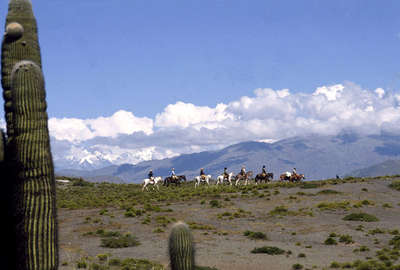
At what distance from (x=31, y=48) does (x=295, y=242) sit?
22875mm

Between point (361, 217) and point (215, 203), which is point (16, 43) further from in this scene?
point (215, 203)

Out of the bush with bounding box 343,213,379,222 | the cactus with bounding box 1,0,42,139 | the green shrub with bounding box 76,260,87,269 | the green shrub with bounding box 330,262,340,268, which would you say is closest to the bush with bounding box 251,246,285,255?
the green shrub with bounding box 330,262,340,268

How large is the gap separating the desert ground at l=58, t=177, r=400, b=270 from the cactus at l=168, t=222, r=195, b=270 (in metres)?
9.80

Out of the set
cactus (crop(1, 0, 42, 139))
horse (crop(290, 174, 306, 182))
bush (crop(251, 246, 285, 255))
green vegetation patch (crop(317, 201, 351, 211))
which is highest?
cactus (crop(1, 0, 42, 139))

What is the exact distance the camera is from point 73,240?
1190 inches

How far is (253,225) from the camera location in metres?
35.4

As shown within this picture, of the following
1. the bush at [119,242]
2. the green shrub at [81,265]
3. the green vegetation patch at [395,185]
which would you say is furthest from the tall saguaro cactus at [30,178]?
the green vegetation patch at [395,185]

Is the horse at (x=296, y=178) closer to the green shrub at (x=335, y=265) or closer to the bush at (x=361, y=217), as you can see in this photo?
the bush at (x=361, y=217)

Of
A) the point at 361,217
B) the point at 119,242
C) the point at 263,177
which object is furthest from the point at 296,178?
the point at 119,242

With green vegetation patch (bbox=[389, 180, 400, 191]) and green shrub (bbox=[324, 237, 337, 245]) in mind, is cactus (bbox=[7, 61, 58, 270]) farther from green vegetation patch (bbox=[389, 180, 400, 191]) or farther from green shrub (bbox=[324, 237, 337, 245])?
green vegetation patch (bbox=[389, 180, 400, 191])

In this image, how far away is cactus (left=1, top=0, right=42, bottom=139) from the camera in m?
10.2

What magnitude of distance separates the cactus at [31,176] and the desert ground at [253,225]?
13.2m

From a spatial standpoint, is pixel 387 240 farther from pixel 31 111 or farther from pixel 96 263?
pixel 31 111

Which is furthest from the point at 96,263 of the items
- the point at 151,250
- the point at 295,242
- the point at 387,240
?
the point at 387,240
